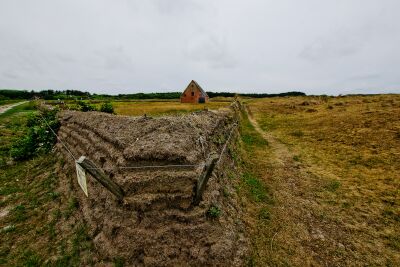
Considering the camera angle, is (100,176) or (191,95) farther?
(191,95)

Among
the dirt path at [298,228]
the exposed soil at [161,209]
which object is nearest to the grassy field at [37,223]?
the exposed soil at [161,209]

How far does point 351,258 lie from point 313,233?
112 cm

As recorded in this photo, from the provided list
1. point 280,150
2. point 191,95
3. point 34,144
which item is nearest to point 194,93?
point 191,95

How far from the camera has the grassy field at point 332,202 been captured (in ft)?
20.5

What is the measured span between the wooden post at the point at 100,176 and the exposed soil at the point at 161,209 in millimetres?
266

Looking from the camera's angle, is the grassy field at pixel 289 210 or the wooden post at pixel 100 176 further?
the grassy field at pixel 289 210

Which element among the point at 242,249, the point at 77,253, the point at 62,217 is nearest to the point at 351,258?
the point at 242,249

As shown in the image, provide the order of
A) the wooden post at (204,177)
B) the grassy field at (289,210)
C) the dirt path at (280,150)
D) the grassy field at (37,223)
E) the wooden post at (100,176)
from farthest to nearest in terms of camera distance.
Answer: the dirt path at (280,150) < the grassy field at (289,210) < the grassy field at (37,223) < the wooden post at (204,177) < the wooden post at (100,176)

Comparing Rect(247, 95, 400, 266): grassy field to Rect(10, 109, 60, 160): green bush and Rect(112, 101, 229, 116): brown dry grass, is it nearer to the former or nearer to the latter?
Rect(10, 109, 60, 160): green bush

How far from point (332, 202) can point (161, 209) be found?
253 inches

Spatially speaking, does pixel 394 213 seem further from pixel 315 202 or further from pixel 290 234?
pixel 290 234

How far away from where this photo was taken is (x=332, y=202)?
880 cm

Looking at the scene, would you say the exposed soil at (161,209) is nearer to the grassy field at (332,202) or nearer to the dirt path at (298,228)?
the dirt path at (298,228)

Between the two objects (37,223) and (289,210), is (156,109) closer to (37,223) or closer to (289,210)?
(37,223)
